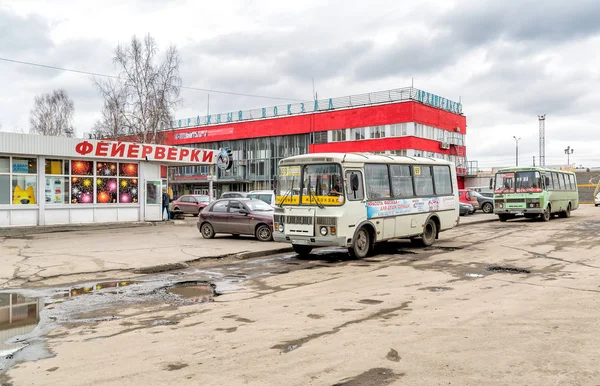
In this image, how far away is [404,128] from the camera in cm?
5222

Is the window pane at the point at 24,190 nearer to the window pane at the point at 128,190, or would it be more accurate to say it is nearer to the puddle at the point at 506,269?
the window pane at the point at 128,190

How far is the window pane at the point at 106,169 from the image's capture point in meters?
25.0

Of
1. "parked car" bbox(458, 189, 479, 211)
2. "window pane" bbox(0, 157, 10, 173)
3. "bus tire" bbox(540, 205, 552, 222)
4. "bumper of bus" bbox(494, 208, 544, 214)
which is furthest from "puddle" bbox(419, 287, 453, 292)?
"parked car" bbox(458, 189, 479, 211)

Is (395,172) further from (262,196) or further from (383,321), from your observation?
(262,196)

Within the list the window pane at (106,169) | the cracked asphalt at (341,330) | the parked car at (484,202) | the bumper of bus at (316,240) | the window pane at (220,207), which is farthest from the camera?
the parked car at (484,202)

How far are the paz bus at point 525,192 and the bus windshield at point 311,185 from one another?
1611cm

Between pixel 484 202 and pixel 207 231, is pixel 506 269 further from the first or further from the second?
pixel 484 202

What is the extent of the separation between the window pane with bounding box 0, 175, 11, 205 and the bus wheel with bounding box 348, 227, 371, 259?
16260 millimetres

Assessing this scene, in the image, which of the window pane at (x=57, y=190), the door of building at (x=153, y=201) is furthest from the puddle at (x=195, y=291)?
the door of building at (x=153, y=201)

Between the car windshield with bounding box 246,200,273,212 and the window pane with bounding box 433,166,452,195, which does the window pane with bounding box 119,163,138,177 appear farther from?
the window pane with bounding box 433,166,452,195

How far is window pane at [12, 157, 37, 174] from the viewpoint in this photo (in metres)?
22.1

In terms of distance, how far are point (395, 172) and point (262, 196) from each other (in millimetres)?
12897

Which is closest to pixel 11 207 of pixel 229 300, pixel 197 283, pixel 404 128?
pixel 197 283

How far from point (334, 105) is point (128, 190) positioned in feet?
116
